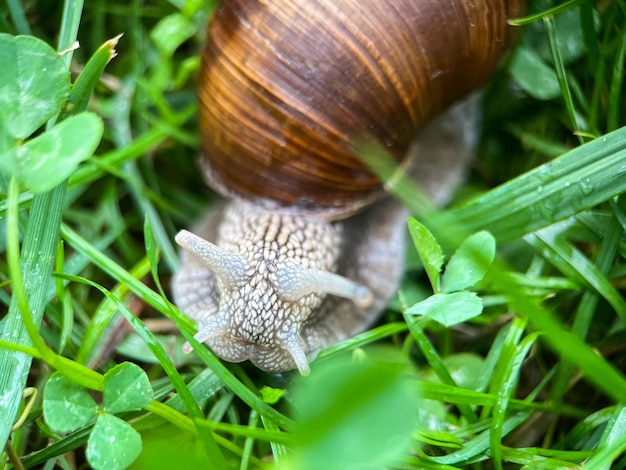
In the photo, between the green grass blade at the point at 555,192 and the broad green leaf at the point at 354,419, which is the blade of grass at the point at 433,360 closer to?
the green grass blade at the point at 555,192

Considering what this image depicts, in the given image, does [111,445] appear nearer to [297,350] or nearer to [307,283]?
[297,350]

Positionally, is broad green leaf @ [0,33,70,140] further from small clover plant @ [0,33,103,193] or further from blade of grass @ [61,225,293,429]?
blade of grass @ [61,225,293,429]

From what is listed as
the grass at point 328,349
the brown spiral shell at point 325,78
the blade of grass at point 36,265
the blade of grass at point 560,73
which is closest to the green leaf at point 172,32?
the grass at point 328,349

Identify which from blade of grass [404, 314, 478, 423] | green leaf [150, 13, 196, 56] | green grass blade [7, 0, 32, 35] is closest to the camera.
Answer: blade of grass [404, 314, 478, 423]

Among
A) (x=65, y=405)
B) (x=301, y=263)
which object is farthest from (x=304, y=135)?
(x=65, y=405)

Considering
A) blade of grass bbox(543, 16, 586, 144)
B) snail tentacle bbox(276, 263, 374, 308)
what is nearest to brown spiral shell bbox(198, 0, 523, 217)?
blade of grass bbox(543, 16, 586, 144)

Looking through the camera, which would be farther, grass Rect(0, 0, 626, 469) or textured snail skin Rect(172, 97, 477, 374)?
textured snail skin Rect(172, 97, 477, 374)
